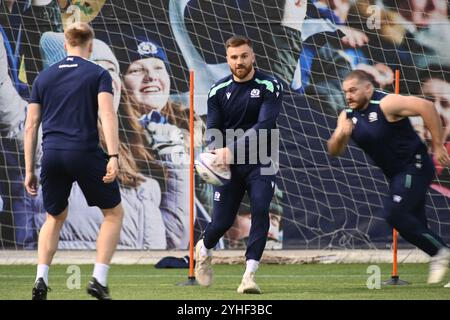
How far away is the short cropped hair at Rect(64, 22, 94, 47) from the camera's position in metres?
7.57

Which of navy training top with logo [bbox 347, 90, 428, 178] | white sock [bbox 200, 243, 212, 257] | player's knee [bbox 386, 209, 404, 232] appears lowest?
white sock [bbox 200, 243, 212, 257]

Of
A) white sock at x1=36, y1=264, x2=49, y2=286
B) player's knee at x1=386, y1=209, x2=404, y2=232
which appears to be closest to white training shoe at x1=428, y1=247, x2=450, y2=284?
player's knee at x1=386, y1=209, x2=404, y2=232

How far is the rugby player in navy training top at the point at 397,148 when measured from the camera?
8617 mm

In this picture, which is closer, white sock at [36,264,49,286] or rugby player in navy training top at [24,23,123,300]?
rugby player in navy training top at [24,23,123,300]

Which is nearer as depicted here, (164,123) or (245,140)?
(245,140)

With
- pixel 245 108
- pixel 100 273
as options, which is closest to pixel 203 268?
pixel 245 108

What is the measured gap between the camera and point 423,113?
8.50m

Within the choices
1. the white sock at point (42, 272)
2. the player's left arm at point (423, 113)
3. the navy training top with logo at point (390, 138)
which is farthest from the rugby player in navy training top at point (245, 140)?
the white sock at point (42, 272)

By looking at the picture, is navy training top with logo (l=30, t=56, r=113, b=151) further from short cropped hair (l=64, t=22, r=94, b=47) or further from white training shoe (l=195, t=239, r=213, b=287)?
white training shoe (l=195, t=239, r=213, b=287)

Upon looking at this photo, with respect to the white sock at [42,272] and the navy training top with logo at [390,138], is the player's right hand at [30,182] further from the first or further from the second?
the navy training top with logo at [390,138]

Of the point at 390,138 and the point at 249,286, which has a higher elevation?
the point at 390,138

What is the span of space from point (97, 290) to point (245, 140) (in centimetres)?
206

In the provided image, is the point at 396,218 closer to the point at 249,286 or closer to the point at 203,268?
the point at 249,286

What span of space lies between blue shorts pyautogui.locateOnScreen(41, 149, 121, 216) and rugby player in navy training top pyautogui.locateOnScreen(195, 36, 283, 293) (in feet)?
4.74
